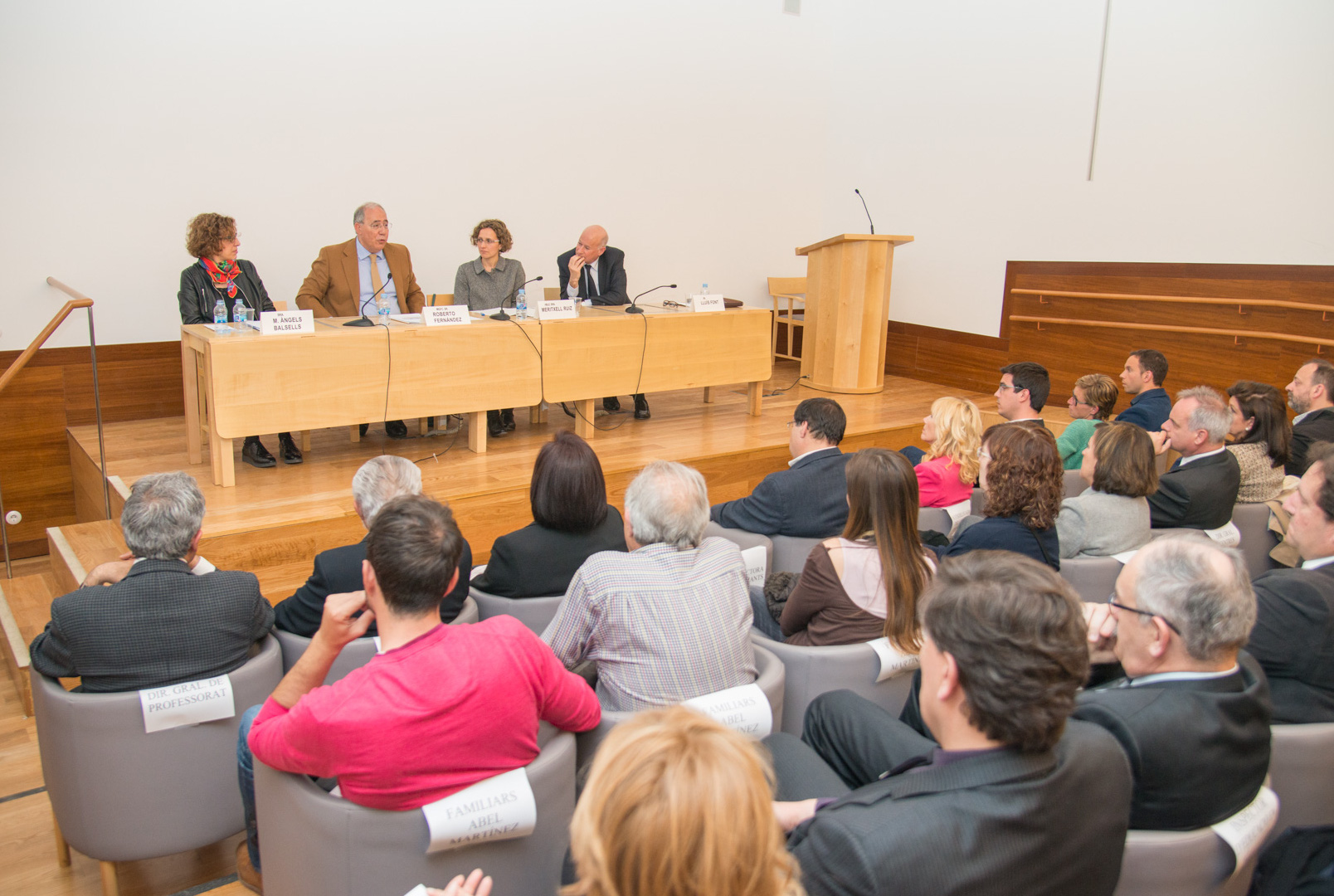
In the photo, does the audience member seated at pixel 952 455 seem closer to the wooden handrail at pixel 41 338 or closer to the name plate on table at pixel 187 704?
the name plate on table at pixel 187 704

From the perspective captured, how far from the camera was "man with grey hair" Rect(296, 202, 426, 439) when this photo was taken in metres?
4.92

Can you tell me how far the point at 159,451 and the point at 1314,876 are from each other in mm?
4918

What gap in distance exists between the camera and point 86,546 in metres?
3.67

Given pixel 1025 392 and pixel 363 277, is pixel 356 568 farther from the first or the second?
pixel 363 277

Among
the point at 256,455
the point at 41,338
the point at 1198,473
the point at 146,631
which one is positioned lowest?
the point at 256,455

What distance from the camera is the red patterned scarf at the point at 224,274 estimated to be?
4.48 metres

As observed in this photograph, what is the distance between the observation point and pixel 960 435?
328cm

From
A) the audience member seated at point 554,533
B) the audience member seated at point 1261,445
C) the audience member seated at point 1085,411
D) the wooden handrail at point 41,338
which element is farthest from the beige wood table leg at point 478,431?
the audience member seated at point 1261,445

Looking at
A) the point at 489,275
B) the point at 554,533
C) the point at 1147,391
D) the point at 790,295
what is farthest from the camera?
the point at 790,295

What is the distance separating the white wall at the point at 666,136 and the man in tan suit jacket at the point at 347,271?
92cm

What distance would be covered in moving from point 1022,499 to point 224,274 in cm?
383

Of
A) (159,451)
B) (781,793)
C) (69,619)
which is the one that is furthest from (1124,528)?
(159,451)

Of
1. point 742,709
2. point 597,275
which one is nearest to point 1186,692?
point 742,709

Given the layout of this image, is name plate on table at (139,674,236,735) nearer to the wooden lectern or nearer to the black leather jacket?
the black leather jacket
